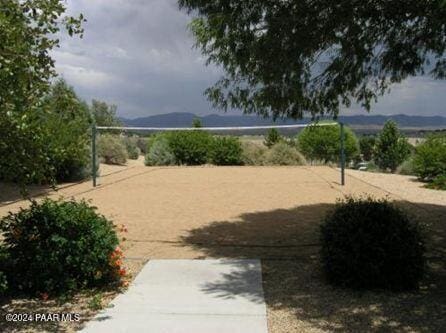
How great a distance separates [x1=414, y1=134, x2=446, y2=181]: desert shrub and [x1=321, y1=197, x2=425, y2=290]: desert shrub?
1100cm

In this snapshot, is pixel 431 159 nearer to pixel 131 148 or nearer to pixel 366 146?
pixel 366 146

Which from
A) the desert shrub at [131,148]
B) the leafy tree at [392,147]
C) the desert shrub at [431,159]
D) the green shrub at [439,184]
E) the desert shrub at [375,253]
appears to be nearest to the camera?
the desert shrub at [375,253]

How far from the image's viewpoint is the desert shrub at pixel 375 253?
5887 millimetres

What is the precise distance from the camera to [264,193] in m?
13.7

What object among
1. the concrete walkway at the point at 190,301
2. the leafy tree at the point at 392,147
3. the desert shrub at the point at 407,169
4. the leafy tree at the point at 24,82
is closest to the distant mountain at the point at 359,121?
the leafy tree at the point at 392,147

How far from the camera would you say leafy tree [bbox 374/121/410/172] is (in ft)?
74.9

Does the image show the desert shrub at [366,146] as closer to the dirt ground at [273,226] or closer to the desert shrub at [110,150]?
the dirt ground at [273,226]

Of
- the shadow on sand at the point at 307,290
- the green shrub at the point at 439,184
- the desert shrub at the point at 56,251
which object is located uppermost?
the desert shrub at the point at 56,251

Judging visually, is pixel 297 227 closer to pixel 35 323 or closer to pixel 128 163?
A: pixel 35 323

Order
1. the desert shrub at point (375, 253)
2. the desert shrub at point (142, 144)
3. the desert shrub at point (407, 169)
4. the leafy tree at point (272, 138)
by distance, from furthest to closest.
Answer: the desert shrub at point (142, 144)
the leafy tree at point (272, 138)
the desert shrub at point (407, 169)
the desert shrub at point (375, 253)

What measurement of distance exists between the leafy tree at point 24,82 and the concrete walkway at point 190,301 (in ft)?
4.81

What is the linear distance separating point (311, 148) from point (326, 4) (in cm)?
1675

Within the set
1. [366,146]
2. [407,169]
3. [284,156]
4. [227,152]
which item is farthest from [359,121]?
[366,146]

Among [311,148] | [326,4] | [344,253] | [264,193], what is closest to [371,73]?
[326,4]
